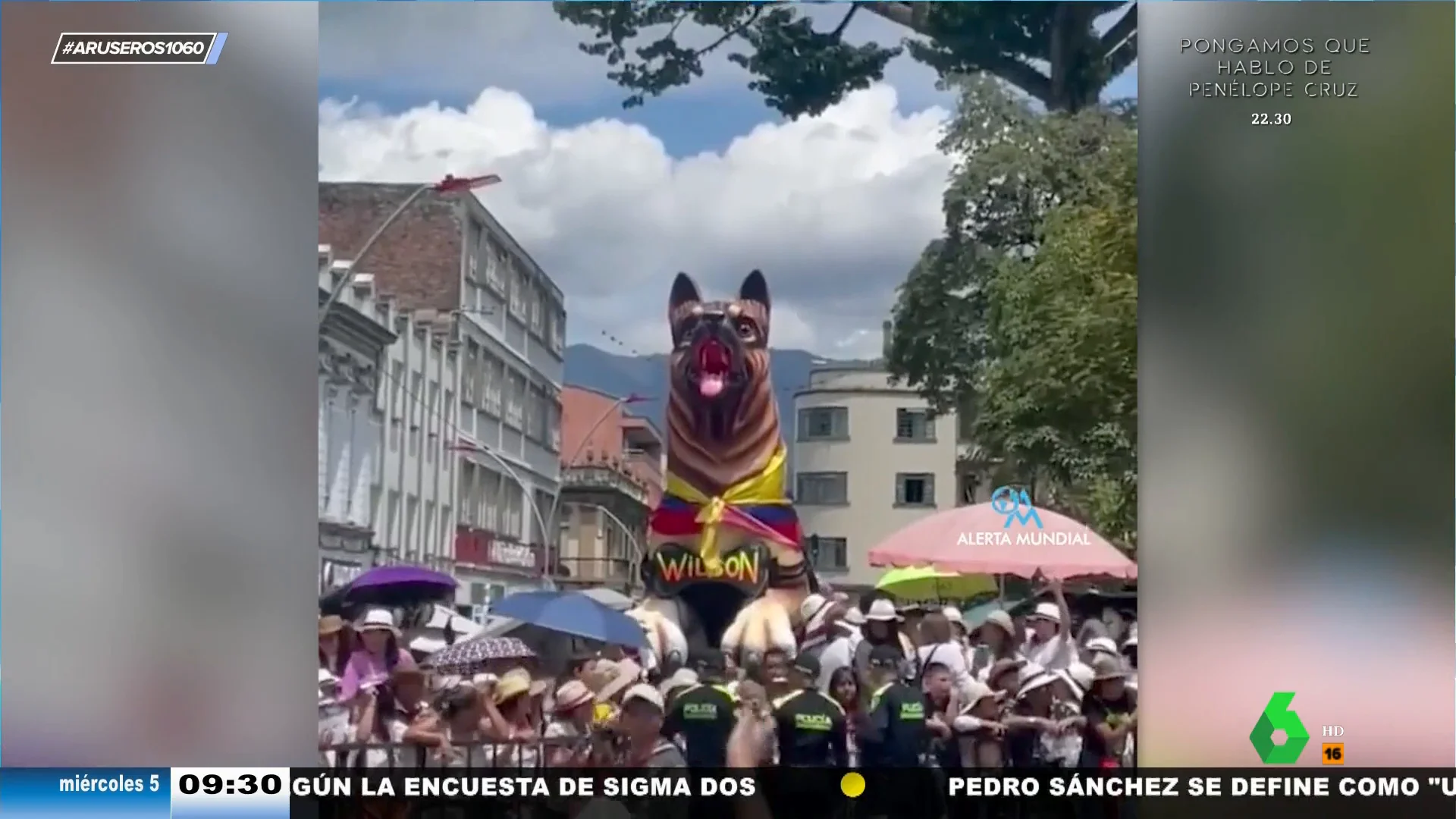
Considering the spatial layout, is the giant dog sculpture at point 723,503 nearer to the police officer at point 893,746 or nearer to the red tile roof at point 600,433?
the red tile roof at point 600,433

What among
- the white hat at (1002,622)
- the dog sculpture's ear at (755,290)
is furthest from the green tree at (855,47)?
the white hat at (1002,622)

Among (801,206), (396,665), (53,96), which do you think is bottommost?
(396,665)

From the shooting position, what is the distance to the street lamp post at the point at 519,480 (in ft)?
10.5

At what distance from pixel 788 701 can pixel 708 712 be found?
0.20 meters

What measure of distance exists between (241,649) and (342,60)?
1.48 metres

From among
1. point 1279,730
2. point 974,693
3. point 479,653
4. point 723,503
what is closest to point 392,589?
point 479,653

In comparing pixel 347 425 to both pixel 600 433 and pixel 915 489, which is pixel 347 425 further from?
pixel 915 489

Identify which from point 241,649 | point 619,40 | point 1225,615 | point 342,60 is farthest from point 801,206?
point 241,649

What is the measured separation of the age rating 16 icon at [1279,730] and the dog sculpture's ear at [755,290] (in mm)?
1594

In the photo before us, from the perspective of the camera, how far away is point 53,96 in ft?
10.4

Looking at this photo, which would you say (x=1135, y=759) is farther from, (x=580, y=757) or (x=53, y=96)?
(x=53, y=96)

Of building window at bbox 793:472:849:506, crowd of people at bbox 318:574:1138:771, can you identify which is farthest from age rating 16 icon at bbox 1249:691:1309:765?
building window at bbox 793:472:849:506

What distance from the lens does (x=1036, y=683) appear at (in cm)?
318

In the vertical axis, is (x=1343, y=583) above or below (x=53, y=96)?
below
